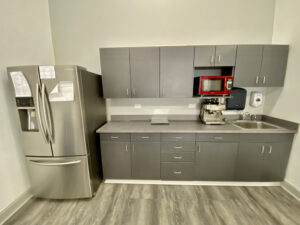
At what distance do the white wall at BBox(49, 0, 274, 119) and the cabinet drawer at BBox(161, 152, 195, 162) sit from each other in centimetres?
185

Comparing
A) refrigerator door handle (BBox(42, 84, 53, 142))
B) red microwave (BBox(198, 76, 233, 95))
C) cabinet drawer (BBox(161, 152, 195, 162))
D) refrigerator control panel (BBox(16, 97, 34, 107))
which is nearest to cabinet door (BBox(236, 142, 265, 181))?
cabinet drawer (BBox(161, 152, 195, 162))

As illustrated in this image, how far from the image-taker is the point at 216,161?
195 cm

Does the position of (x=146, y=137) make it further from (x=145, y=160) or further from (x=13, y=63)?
(x=13, y=63)

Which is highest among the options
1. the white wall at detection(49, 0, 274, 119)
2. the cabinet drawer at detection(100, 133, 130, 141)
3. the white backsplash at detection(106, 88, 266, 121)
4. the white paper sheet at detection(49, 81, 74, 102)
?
the white wall at detection(49, 0, 274, 119)

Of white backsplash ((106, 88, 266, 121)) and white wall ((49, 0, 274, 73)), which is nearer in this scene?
white wall ((49, 0, 274, 73))

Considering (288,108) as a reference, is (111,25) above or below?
above

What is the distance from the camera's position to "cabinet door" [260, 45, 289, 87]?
1902 millimetres

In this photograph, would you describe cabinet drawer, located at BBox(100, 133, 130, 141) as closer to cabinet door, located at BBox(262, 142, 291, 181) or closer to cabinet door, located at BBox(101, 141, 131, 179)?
cabinet door, located at BBox(101, 141, 131, 179)

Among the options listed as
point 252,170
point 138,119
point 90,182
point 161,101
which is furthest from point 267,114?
point 90,182

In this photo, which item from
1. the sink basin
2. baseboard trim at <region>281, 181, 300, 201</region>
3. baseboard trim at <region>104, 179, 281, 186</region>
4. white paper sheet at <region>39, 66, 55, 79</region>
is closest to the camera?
white paper sheet at <region>39, 66, 55, 79</region>

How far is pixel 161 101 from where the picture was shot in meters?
2.42

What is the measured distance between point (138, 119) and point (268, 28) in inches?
106

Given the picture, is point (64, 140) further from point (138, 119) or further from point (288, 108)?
point (288, 108)

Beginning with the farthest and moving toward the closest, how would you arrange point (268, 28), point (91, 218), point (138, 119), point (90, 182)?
point (138, 119), point (268, 28), point (90, 182), point (91, 218)
